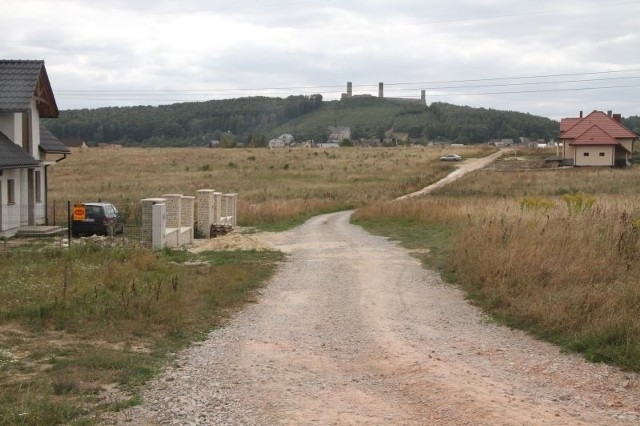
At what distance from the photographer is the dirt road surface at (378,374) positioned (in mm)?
6555

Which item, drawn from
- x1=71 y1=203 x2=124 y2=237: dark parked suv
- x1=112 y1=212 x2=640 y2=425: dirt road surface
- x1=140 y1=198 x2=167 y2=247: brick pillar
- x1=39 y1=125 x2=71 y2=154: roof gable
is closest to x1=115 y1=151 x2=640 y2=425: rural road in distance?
x1=112 y1=212 x2=640 y2=425: dirt road surface

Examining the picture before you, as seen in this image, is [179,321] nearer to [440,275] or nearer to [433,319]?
[433,319]

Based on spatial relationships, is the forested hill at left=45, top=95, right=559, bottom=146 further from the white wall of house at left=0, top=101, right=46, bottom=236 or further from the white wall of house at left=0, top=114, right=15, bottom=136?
the white wall of house at left=0, top=114, right=15, bottom=136

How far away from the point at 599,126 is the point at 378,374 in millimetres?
71599

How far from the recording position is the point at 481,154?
95000mm

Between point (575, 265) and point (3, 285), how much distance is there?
1036 cm

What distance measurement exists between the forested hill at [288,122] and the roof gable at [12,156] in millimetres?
101758

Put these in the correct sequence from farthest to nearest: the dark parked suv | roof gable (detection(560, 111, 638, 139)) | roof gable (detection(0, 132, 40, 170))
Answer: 1. roof gable (detection(560, 111, 638, 139))
2. the dark parked suv
3. roof gable (detection(0, 132, 40, 170))

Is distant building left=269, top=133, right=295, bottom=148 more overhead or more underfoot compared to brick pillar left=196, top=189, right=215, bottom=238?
more overhead

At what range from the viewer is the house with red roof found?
228 feet

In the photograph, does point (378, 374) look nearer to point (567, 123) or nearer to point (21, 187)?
point (21, 187)

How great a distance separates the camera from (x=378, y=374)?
806 centimetres

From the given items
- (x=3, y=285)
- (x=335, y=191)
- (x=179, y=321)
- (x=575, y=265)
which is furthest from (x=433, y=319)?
(x=335, y=191)

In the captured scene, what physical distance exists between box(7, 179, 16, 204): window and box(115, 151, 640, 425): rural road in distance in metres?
16.8
